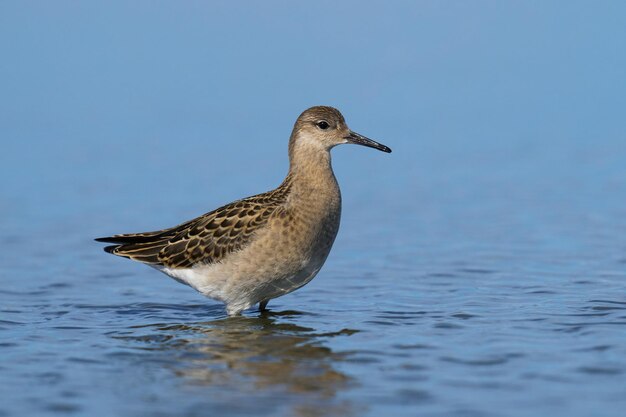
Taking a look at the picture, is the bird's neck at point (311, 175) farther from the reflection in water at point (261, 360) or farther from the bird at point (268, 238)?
the reflection in water at point (261, 360)

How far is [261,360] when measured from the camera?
32.2 feet

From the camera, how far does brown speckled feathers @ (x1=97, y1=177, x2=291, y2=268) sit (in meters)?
11.6

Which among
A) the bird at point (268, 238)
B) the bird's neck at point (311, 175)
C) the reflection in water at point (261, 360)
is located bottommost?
the reflection in water at point (261, 360)

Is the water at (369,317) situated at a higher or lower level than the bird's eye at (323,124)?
lower

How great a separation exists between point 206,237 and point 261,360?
7.82 feet

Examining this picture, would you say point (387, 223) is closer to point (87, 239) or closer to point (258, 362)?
point (87, 239)

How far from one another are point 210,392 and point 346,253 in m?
6.79

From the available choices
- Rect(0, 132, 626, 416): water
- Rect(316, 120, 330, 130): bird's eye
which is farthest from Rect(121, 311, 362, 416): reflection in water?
Rect(316, 120, 330, 130): bird's eye

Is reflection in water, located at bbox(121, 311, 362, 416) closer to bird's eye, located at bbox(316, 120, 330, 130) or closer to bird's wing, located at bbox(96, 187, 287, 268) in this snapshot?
bird's wing, located at bbox(96, 187, 287, 268)

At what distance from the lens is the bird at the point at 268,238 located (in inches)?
448

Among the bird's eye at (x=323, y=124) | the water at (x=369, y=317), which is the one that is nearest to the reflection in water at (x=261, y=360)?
the water at (x=369, y=317)

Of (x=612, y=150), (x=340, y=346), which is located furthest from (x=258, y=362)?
(x=612, y=150)

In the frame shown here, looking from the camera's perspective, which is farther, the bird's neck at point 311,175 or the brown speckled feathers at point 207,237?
the bird's neck at point 311,175

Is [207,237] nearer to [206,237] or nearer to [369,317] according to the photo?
[206,237]
